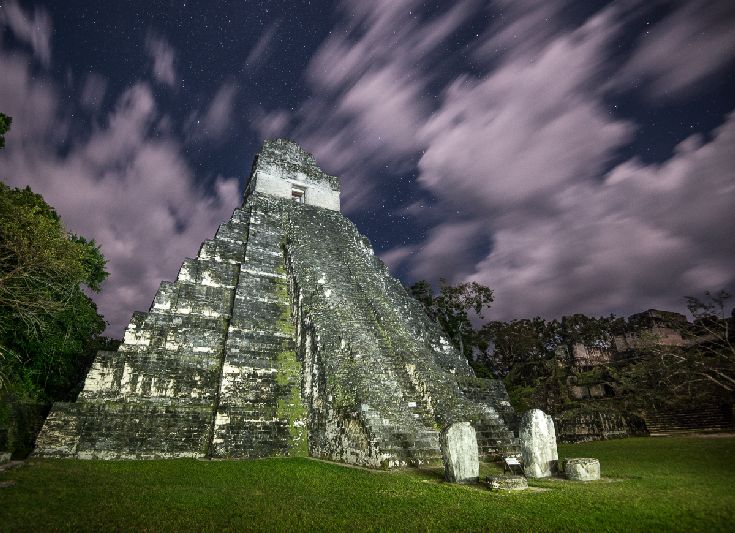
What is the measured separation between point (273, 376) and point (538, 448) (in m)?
7.48

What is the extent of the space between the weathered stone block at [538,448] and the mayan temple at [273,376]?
1998 millimetres

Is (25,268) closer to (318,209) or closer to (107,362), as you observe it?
(107,362)

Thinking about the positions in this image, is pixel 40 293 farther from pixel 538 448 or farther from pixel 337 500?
pixel 538 448

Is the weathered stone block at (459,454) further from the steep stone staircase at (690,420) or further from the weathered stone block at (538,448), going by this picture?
the steep stone staircase at (690,420)

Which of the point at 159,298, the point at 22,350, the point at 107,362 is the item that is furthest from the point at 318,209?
the point at 22,350

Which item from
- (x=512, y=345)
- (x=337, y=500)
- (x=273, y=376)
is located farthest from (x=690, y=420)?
(x=337, y=500)

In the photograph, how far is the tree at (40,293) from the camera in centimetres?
980

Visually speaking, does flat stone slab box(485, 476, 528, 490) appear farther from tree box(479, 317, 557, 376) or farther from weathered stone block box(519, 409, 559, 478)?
tree box(479, 317, 557, 376)

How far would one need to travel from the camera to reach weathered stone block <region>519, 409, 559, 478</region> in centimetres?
750

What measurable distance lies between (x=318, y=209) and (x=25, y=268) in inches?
466

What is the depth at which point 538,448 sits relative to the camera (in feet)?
24.9

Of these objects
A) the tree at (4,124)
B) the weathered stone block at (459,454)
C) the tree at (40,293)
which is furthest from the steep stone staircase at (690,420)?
the tree at (4,124)

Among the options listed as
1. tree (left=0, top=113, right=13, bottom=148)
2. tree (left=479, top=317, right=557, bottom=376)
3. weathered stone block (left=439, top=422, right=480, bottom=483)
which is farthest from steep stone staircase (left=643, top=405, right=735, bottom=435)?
tree (left=0, top=113, right=13, bottom=148)

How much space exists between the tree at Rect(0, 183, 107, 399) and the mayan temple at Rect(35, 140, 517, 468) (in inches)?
92.8
